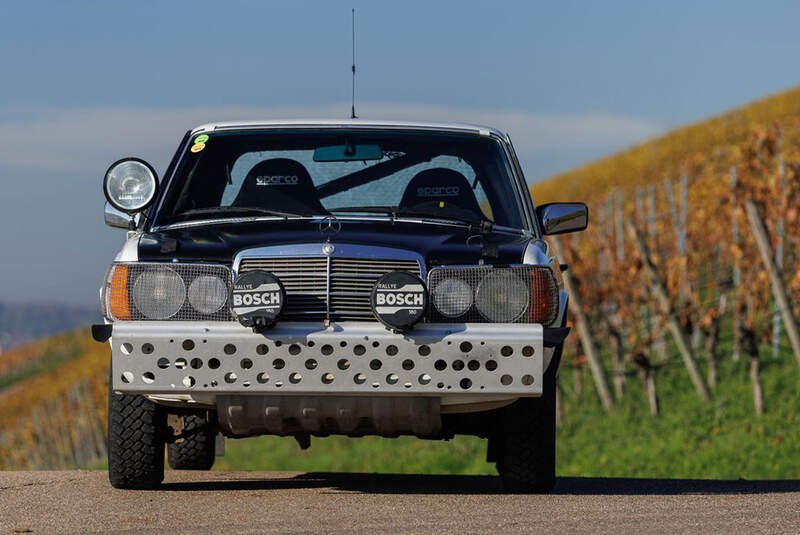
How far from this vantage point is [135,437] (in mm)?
7137

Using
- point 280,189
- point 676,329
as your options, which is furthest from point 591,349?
point 280,189

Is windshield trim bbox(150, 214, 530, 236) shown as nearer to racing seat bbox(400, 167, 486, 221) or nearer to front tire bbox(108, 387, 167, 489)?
racing seat bbox(400, 167, 486, 221)

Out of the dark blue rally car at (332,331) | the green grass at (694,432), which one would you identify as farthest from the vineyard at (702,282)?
→ the dark blue rally car at (332,331)

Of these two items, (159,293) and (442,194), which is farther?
(442,194)

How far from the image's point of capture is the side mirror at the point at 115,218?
7.60m

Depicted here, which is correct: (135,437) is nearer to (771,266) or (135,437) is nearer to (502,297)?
(502,297)

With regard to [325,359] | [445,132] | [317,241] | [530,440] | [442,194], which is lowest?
[530,440]

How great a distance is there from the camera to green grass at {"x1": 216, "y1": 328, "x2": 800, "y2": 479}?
524 inches

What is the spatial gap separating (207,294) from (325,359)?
610mm

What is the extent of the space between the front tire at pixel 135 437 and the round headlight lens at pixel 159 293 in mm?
700

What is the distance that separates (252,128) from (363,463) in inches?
385

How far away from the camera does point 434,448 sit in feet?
56.2

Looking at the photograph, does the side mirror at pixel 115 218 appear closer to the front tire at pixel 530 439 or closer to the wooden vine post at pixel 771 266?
the front tire at pixel 530 439

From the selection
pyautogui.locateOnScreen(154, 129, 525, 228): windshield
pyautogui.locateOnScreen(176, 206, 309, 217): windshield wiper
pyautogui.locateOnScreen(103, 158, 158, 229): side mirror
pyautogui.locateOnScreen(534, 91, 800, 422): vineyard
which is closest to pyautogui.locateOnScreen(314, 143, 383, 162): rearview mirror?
pyautogui.locateOnScreen(154, 129, 525, 228): windshield
